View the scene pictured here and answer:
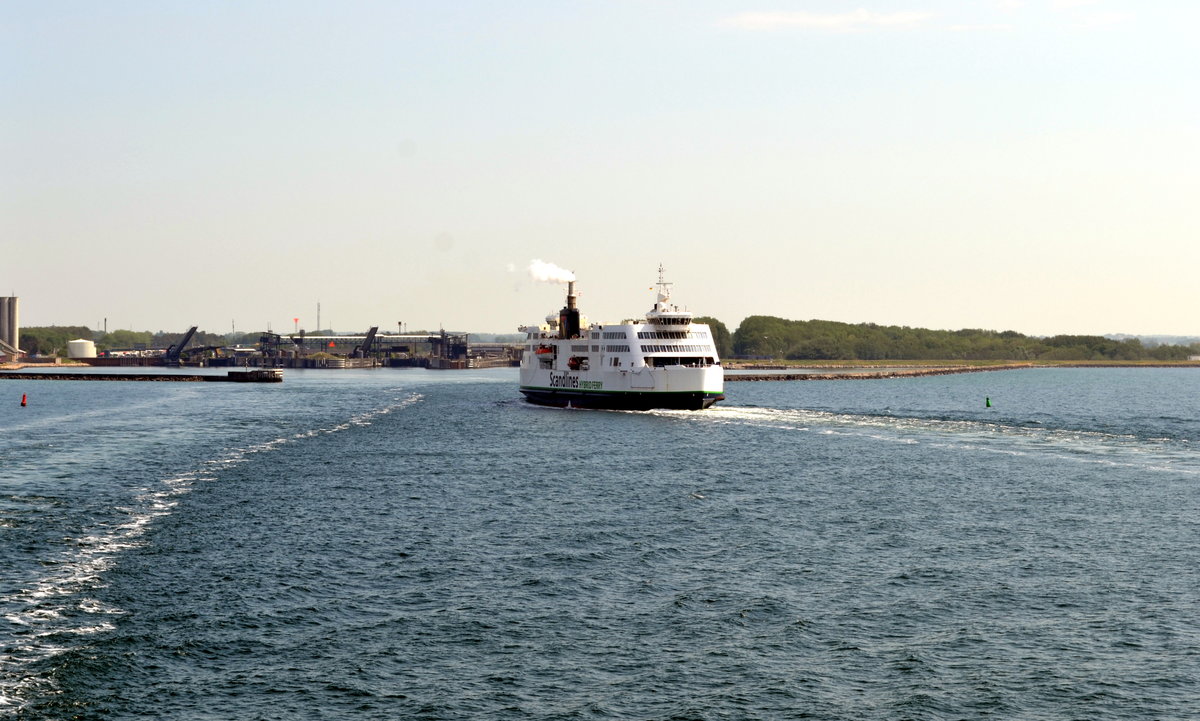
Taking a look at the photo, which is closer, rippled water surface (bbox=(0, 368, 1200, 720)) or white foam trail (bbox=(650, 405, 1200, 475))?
rippled water surface (bbox=(0, 368, 1200, 720))

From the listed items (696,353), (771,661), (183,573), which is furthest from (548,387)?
(771,661)

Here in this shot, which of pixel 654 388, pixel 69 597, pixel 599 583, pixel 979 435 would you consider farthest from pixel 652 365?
pixel 69 597

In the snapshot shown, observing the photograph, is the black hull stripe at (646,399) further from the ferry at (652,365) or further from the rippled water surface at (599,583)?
the rippled water surface at (599,583)

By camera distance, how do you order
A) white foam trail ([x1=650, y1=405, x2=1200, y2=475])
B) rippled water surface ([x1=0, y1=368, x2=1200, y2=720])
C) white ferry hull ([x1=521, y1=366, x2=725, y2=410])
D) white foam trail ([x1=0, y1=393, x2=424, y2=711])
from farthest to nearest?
white ferry hull ([x1=521, y1=366, x2=725, y2=410]), white foam trail ([x1=650, y1=405, x2=1200, y2=475]), white foam trail ([x1=0, y1=393, x2=424, y2=711]), rippled water surface ([x1=0, y1=368, x2=1200, y2=720])

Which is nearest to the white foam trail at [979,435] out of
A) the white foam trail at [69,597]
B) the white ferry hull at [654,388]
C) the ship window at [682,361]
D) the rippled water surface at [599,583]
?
the rippled water surface at [599,583]

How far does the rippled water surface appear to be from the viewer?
89.6 ft

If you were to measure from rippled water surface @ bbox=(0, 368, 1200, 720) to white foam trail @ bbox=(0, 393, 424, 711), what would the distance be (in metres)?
0.15

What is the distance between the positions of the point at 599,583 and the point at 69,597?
59.9 ft

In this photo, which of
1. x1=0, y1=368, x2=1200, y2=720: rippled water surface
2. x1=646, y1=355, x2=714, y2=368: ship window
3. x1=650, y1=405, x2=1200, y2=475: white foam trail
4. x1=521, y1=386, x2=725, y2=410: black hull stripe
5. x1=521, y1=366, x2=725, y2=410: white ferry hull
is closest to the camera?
x1=0, y1=368, x2=1200, y2=720: rippled water surface

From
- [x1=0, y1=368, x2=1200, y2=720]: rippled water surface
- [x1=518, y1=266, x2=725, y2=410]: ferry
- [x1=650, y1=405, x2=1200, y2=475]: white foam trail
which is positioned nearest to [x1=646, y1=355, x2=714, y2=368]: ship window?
[x1=518, y1=266, x2=725, y2=410]: ferry

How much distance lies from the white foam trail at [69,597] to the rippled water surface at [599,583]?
15 centimetres

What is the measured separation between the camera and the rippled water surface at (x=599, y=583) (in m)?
27.3

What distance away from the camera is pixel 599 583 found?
126ft

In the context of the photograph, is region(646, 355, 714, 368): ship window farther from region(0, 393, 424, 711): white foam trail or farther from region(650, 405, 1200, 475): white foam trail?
region(0, 393, 424, 711): white foam trail
